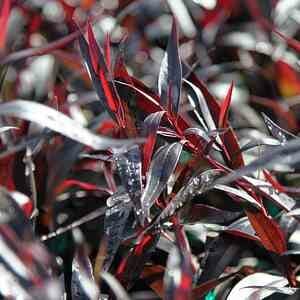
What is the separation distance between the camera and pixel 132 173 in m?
0.61

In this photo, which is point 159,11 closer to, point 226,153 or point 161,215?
point 226,153

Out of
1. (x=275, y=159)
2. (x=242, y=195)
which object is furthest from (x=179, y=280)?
(x=242, y=195)

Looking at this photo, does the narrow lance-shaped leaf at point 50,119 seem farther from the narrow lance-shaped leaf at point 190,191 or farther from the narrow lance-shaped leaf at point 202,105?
the narrow lance-shaped leaf at point 202,105

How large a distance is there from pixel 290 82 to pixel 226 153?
1.30ft

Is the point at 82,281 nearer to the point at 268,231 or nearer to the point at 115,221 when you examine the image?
the point at 115,221

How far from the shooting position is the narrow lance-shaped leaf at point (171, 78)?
2.21 feet

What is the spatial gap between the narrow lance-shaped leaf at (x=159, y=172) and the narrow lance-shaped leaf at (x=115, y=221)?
30 millimetres

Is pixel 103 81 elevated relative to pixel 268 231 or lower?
elevated

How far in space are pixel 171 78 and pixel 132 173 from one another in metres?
0.12

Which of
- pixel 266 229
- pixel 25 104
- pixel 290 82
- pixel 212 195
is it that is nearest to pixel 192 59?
pixel 290 82

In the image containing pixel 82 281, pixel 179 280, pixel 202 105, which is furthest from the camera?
Answer: pixel 202 105

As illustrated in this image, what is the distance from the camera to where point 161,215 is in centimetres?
60

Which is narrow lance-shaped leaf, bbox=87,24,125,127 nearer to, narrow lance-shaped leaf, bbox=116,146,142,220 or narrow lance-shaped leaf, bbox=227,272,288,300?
narrow lance-shaped leaf, bbox=116,146,142,220

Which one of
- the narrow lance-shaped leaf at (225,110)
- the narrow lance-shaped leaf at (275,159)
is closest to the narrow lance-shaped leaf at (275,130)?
the narrow lance-shaped leaf at (225,110)
